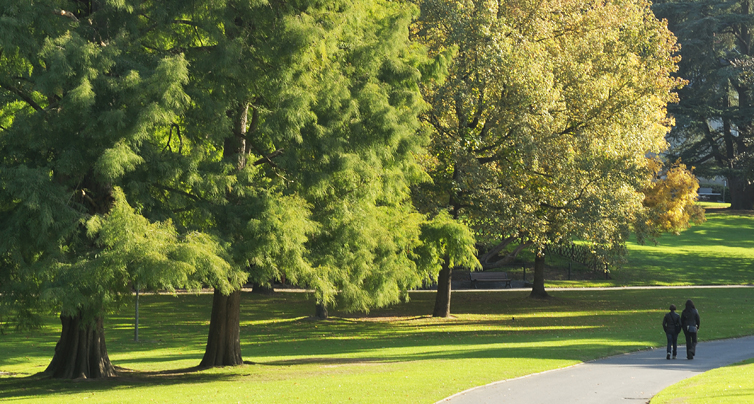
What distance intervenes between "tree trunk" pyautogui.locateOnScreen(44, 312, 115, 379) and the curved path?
28.6 feet

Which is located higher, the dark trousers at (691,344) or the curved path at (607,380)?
the dark trousers at (691,344)

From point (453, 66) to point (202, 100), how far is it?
14123 millimetres

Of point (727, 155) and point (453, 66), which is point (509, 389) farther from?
point (727, 155)

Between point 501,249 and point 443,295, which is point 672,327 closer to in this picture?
point 443,295

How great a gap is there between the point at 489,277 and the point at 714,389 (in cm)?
2931

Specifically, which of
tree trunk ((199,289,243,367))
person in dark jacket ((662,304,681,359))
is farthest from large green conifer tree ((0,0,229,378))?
person in dark jacket ((662,304,681,359))

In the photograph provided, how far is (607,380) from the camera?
48.7 feet

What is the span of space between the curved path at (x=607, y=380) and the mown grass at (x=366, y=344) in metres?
0.62

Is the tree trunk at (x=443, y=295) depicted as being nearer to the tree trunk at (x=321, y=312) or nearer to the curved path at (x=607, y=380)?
the tree trunk at (x=321, y=312)

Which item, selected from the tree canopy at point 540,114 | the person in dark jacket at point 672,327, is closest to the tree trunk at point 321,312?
the tree canopy at point 540,114

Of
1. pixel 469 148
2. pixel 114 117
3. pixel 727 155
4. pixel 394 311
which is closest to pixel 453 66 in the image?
pixel 469 148

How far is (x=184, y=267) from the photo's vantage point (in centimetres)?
1255

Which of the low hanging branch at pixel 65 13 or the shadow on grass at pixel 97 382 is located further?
the shadow on grass at pixel 97 382

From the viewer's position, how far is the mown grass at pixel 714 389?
11836mm
